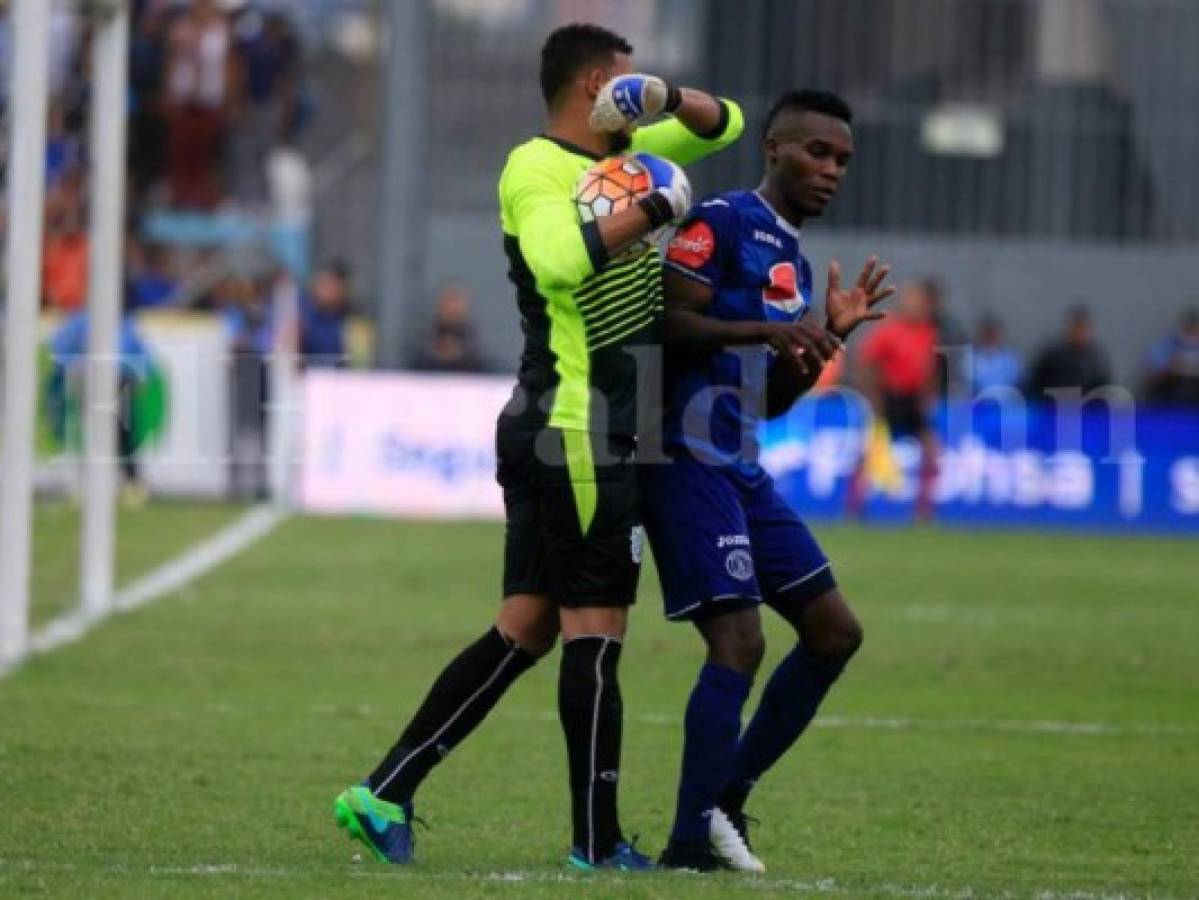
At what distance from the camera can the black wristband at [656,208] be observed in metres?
Answer: 7.09

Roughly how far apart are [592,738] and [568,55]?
1.86m

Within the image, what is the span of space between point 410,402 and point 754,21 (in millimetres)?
8624

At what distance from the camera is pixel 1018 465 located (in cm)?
2592

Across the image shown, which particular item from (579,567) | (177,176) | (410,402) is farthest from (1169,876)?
(177,176)

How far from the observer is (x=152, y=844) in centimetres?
766

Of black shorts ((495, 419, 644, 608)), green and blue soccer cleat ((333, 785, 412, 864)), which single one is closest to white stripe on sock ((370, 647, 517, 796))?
green and blue soccer cleat ((333, 785, 412, 864))

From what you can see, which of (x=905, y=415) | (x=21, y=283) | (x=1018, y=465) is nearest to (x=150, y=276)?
(x=905, y=415)

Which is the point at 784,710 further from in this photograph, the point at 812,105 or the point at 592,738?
the point at 812,105

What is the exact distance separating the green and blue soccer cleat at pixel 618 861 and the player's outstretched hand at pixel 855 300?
156 centimetres

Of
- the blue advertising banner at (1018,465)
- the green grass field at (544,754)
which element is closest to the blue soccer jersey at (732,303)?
the green grass field at (544,754)

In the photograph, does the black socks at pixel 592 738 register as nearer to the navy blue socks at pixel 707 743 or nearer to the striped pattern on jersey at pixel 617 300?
the navy blue socks at pixel 707 743

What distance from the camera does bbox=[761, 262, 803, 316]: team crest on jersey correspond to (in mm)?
7746

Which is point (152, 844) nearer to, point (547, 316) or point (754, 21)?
point (547, 316)

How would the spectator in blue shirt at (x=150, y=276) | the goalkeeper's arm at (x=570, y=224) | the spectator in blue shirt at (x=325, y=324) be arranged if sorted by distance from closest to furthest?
1. the goalkeeper's arm at (x=570, y=224)
2. the spectator in blue shirt at (x=325, y=324)
3. the spectator in blue shirt at (x=150, y=276)
